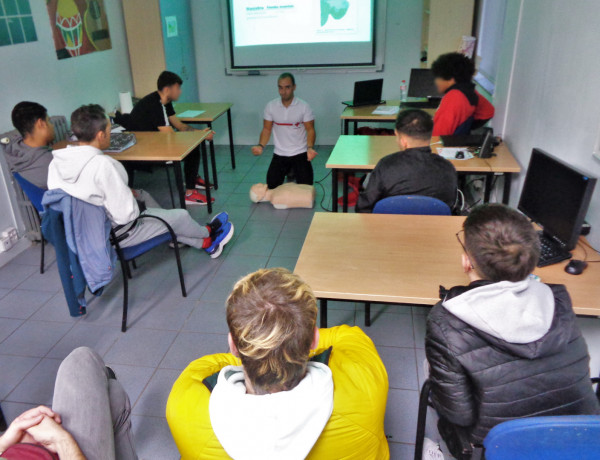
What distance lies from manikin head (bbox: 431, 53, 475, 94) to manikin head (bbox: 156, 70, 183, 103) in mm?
2270

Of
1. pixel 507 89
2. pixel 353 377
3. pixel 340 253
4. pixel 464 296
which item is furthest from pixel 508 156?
pixel 353 377

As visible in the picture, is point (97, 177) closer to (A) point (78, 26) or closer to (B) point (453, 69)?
(A) point (78, 26)

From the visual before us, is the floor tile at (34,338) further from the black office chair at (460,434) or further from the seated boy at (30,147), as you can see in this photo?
the black office chair at (460,434)

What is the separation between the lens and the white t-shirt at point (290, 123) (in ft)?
14.5

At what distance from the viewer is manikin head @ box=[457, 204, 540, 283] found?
1326 millimetres

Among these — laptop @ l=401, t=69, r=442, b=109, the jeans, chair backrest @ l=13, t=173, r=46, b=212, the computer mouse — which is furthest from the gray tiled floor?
laptop @ l=401, t=69, r=442, b=109

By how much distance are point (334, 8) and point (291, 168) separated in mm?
2332

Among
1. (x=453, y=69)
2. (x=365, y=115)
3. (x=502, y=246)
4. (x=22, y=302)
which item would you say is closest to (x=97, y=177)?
(x=22, y=302)

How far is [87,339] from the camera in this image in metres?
2.64

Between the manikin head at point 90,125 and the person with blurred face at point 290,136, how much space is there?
5.65 feet

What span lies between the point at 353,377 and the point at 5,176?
132 inches

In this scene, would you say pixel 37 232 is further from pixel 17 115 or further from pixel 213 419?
pixel 213 419

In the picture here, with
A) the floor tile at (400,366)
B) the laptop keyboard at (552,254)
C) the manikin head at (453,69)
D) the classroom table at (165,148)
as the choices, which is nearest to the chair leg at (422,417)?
the floor tile at (400,366)

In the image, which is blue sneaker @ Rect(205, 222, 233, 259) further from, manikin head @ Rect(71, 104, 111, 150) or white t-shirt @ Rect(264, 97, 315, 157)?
white t-shirt @ Rect(264, 97, 315, 157)
